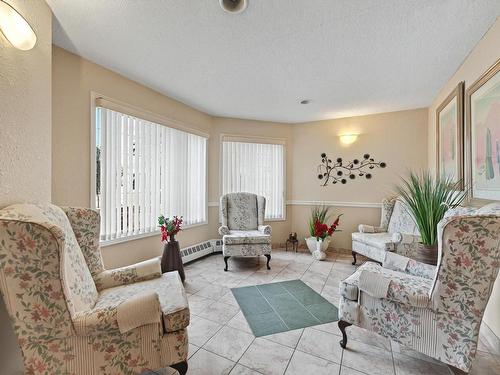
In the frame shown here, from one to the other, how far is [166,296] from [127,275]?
47 centimetres

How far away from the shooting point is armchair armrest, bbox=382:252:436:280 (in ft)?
5.65

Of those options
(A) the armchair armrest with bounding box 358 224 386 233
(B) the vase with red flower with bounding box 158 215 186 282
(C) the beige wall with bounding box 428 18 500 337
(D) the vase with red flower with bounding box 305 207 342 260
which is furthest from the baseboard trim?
(B) the vase with red flower with bounding box 158 215 186 282

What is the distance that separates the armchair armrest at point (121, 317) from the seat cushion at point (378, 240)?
9.29 feet

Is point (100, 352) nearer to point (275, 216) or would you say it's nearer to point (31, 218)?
point (31, 218)

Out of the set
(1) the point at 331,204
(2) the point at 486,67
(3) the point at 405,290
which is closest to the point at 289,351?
(3) the point at 405,290

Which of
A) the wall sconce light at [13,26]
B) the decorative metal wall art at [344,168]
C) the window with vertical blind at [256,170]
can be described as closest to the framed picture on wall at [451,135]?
the decorative metal wall art at [344,168]

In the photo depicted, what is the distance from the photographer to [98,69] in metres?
2.38

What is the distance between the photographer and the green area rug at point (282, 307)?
198cm

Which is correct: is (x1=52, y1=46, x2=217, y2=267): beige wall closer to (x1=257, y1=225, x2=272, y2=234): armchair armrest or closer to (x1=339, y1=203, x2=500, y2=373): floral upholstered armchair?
(x1=257, y1=225, x2=272, y2=234): armchair armrest

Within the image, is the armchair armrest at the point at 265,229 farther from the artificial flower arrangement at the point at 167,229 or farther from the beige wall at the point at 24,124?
the beige wall at the point at 24,124

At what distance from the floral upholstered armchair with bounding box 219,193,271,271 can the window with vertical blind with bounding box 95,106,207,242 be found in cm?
50

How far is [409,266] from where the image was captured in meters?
1.84

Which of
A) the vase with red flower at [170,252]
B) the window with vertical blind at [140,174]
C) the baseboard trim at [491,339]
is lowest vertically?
the baseboard trim at [491,339]

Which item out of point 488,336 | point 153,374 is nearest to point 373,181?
point 488,336
